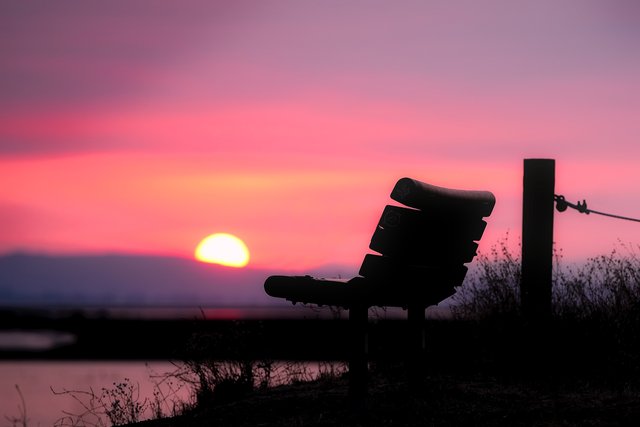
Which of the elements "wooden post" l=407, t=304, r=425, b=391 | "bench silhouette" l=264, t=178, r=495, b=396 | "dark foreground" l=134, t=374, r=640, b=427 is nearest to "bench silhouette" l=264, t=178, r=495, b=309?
"bench silhouette" l=264, t=178, r=495, b=396

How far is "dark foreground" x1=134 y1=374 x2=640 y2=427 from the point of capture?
8609 mm

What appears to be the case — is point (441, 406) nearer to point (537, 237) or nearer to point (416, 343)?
point (416, 343)

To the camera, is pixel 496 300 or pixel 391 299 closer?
pixel 391 299

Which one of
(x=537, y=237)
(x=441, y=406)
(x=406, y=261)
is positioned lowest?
(x=441, y=406)

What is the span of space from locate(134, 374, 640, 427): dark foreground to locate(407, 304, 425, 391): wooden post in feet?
0.46

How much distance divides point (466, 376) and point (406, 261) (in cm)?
279

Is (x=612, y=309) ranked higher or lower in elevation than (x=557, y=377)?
higher

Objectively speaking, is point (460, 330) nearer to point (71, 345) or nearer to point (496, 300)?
point (496, 300)

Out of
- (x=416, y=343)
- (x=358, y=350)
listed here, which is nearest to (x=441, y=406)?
(x=416, y=343)

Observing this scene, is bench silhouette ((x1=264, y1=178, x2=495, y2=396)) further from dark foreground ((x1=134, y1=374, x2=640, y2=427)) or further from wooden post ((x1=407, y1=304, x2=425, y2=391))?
dark foreground ((x1=134, y1=374, x2=640, y2=427))

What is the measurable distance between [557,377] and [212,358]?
12.1ft

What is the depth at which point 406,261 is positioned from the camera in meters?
8.45

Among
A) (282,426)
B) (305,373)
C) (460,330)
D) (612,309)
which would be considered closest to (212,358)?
(305,373)

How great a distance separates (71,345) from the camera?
267 ft
